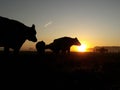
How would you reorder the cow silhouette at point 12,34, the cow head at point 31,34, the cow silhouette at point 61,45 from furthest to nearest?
the cow silhouette at point 61,45, the cow head at point 31,34, the cow silhouette at point 12,34

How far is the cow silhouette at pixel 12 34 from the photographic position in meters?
16.6

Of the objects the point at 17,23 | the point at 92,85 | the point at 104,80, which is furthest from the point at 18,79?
the point at 17,23

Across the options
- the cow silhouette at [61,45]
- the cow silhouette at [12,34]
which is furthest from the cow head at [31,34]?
the cow silhouette at [61,45]

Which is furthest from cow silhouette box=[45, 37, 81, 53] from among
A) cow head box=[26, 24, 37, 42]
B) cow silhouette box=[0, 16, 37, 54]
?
cow silhouette box=[0, 16, 37, 54]

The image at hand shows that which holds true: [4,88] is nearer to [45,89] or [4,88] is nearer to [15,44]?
[45,89]

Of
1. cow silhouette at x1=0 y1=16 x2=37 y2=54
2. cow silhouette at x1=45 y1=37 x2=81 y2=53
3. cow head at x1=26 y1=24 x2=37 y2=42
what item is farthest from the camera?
cow silhouette at x1=45 y1=37 x2=81 y2=53

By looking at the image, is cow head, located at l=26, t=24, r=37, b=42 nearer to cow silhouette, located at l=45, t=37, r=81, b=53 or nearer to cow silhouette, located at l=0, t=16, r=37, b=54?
cow silhouette, located at l=0, t=16, r=37, b=54

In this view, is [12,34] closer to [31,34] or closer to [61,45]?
[31,34]

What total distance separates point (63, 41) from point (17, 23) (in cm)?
1470

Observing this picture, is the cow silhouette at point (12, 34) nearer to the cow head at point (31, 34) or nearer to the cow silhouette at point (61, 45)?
the cow head at point (31, 34)

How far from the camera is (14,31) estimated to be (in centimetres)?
1764

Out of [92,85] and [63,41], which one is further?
[63,41]

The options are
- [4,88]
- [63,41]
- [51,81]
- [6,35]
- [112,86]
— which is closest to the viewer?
[4,88]

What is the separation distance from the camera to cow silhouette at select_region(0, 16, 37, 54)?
653 inches
